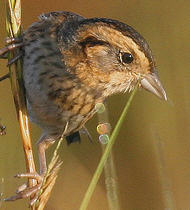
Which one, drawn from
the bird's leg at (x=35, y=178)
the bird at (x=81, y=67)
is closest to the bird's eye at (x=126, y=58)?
the bird at (x=81, y=67)

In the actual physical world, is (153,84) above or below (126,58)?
below

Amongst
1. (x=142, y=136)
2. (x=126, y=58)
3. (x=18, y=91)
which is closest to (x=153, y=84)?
(x=126, y=58)

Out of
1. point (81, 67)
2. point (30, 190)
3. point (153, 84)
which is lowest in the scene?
point (30, 190)

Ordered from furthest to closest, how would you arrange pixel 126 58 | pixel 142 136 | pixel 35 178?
1. pixel 142 136
2. pixel 126 58
3. pixel 35 178

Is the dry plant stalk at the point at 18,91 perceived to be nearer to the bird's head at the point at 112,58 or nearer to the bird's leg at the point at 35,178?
the bird's leg at the point at 35,178

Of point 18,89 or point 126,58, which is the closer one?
point 18,89

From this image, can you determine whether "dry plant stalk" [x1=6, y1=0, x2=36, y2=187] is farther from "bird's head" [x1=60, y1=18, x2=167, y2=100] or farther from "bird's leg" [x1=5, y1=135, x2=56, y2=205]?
"bird's head" [x1=60, y1=18, x2=167, y2=100]

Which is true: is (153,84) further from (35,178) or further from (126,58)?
(35,178)
